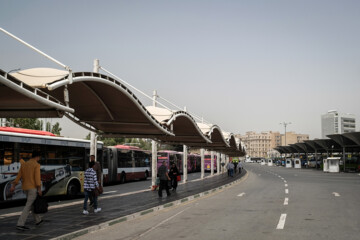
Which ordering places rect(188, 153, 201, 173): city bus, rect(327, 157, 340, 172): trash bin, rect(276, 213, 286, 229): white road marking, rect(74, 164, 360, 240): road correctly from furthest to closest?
rect(327, 157, 340, 172): trash bin → rect(188, 153, 201, 173): city bus → rect(276, 213, 286, 229): white road marking → rect(74, 164, 360, 240): road

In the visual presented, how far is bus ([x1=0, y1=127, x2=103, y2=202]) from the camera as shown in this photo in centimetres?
1540

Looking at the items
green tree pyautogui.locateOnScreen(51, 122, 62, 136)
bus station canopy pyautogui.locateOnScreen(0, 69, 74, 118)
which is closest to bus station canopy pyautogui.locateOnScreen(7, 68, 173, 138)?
bus station canopy pyautogui.locateOnScreen(0, 69, 74, 118)

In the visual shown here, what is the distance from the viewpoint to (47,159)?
17562 millimetres

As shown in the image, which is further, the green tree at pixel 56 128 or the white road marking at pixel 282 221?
the green tree at pixel 56 128

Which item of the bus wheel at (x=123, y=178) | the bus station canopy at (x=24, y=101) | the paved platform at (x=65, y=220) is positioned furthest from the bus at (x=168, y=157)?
the bus station canopy at (x=24, y=101)

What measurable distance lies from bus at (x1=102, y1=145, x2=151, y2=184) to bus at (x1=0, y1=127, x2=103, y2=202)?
7.56 meters

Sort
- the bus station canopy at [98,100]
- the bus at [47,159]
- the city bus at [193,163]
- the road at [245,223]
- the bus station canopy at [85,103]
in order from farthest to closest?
1. the city bus at [193,163]
2. the bus at [47,159]
3. the bus station canopy at [98,100]
4. the bus station canopy at [85,103]
5. the road at [245,223]

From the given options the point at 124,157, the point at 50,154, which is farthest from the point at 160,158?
the point at 50,154

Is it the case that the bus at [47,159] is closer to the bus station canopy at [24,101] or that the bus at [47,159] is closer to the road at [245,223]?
the bus station canopy at [24,101]

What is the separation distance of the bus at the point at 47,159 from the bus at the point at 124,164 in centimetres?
756

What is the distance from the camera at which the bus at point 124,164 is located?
93.7 ft

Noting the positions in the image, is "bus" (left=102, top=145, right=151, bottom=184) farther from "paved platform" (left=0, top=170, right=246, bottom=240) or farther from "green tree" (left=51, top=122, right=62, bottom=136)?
"green tree" (left=51, top=122, right=62, bottom=136)

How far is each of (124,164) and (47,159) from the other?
14546 millimetres

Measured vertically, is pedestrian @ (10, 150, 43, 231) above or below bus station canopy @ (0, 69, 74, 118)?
below
